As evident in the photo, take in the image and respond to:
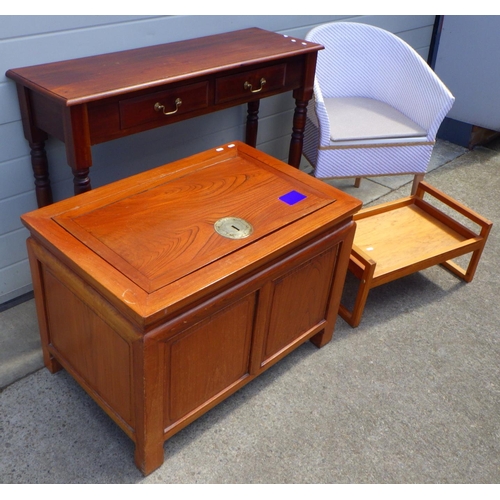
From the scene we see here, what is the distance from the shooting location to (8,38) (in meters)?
1.62

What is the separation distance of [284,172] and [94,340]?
0.73m

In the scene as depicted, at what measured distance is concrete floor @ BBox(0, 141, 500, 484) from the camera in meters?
1.52

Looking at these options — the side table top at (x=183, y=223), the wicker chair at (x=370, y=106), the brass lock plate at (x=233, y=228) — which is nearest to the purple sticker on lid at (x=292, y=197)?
the side table top at (x=183, y=223)

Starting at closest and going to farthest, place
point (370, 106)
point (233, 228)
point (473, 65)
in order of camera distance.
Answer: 1. point (233, 228)
2. point (370, 106)
3. point (473, 65)

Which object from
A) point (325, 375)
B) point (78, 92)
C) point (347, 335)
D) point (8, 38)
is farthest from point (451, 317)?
point (8, 38)

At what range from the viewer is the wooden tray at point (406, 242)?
1.95 metres

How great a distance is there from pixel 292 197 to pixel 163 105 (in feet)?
1.54

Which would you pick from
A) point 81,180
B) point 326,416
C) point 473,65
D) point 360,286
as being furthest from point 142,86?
point 473,65

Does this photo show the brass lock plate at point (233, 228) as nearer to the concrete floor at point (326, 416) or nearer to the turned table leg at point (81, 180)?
the turned table leg at point (81, 180)

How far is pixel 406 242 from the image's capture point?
2139mm

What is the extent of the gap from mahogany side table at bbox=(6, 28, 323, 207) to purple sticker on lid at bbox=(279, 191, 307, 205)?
0.42 meters

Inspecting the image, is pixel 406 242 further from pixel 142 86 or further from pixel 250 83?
pixel 142 86

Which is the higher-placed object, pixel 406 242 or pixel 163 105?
pixel 163 105

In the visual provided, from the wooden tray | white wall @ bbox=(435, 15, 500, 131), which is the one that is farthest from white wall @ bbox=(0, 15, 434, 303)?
white wall @ bbox=(435, 15, 500, 131)
